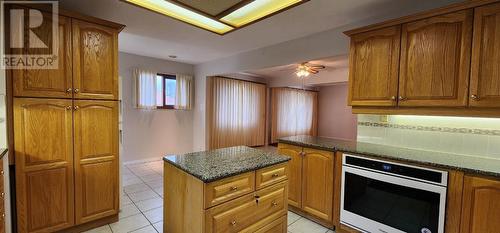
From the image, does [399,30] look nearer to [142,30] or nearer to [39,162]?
[142,30]

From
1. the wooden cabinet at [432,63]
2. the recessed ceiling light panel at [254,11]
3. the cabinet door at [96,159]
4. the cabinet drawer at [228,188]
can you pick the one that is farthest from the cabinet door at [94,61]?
the wooden cabinet at [432,63]

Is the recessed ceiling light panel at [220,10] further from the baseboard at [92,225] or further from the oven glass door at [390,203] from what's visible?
the baseboard at [92,225]

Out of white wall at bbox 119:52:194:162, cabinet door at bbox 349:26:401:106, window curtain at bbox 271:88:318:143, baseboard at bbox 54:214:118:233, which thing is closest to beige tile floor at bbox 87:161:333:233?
baseboard at bbox 54:214:118:233

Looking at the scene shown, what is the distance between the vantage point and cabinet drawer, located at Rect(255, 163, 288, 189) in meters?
1.69

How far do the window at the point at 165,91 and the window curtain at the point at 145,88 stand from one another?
20 cm

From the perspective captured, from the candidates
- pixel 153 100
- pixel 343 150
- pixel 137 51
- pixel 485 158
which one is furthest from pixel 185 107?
pixel 485 158

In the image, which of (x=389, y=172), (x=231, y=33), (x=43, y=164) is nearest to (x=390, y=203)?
(x=389, y=172)

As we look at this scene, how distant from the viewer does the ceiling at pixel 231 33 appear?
210cm

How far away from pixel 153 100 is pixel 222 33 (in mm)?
2444

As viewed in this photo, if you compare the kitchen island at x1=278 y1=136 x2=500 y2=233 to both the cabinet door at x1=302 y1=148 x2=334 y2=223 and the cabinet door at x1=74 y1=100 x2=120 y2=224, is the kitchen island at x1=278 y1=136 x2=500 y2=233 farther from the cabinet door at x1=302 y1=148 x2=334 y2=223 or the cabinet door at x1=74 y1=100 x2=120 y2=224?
the cabinet door at x1=74 y1=100 x2=120 y2=224

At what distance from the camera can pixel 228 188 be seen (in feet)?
4.90

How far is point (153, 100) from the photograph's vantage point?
4520 millimetres

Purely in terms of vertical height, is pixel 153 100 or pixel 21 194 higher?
pixel 153 100

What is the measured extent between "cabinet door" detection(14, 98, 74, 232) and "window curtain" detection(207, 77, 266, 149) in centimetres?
304
